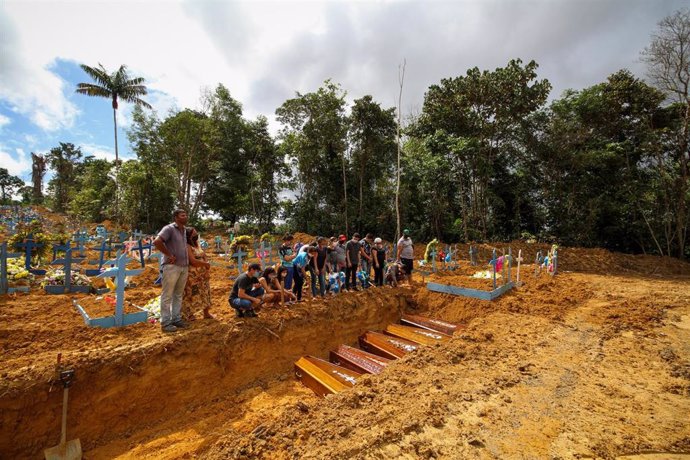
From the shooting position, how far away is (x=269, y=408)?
4734 millimetres

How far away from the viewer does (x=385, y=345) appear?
259 inches

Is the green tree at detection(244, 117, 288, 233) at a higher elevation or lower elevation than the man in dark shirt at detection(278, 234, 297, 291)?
higher

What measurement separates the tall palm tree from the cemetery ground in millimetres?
21782

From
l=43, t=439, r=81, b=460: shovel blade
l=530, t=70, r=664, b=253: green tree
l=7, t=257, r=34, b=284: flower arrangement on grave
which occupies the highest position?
l=530, t=70, r=664, b=253: green tree

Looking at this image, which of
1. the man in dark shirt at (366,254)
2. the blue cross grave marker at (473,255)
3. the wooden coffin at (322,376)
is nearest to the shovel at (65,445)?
the wooden coffin at (322,376)

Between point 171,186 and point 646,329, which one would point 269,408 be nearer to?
point 646,329

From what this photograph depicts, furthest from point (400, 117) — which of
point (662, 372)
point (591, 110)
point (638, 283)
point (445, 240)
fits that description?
point (662, 372)

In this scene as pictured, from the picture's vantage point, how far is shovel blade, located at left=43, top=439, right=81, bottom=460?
3.66 metres

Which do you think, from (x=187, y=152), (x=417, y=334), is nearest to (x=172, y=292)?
(x=417, y=334)

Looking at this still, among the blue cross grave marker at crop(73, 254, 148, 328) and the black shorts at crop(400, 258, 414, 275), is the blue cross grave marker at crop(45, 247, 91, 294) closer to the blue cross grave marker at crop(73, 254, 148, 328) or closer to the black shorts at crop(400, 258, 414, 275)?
the blue cross grave marker at crop(73, 254, 148, 328)

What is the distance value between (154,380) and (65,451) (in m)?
1.12

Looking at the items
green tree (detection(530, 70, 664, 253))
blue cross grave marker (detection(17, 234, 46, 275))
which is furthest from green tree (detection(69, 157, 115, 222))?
green tree (detection(530, 70, 664, 253))

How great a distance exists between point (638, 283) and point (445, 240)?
9.57m

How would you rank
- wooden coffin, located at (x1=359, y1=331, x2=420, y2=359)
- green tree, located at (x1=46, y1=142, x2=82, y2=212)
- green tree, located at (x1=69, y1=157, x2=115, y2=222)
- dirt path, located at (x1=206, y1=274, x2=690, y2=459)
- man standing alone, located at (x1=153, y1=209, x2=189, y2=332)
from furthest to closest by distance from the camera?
green tree, located at (x1=46, y1=142, x2=82, y2=212)
green tree, located at (x1=69, y1=157, x2=115, y2=222)
wooden coffin, located at (x1=359, y1=331, x2=420, y2=359)
man standing alone, located at (x1=153, y1=209, x2=189, y2=332)
dirt path, located at (x1=206, y1=274, x2=690, y2=459)
